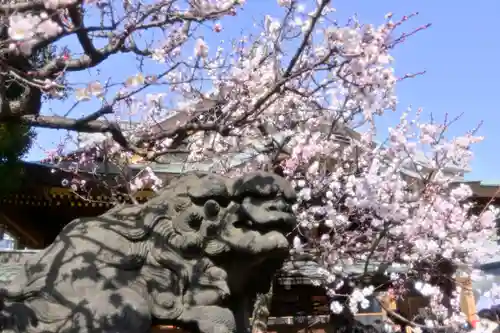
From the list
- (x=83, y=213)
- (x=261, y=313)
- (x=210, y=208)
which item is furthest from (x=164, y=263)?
(x=83, y=213)

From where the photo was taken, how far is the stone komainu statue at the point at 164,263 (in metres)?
2.53

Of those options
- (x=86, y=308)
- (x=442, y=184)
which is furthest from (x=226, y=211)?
(x=442, y=184)

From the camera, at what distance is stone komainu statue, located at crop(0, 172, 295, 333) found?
2531 mm

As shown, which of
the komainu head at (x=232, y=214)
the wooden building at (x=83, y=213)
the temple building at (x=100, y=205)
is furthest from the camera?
the wooden building at (x=83, y=213)

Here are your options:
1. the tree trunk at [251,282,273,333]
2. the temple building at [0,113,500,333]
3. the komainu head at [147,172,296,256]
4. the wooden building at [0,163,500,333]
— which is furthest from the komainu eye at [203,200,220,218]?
the wooden building at [0,163,500,333]

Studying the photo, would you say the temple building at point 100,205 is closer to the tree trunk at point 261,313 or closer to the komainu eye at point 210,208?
the tree trunk at point 261,313

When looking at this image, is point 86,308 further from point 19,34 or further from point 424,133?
point 424,133

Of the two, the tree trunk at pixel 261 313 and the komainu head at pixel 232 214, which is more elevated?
the komainu head at pixel 232 214

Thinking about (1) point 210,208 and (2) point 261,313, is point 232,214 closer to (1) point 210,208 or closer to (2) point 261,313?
(1) point 210,208

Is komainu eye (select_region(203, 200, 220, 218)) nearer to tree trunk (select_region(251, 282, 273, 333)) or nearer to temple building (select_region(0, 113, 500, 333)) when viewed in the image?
tree trunk (select_region(251, 282, 273, 333))

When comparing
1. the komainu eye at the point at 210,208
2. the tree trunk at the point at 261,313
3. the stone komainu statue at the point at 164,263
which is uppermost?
the komainu eye at the point at 210,208

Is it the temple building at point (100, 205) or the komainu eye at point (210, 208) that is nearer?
the komainu eye at point (210, 208)

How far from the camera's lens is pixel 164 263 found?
2725 mm

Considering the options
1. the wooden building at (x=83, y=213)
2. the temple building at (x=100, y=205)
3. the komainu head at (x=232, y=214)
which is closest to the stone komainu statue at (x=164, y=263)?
the komainu head at (x=232, y=214)
